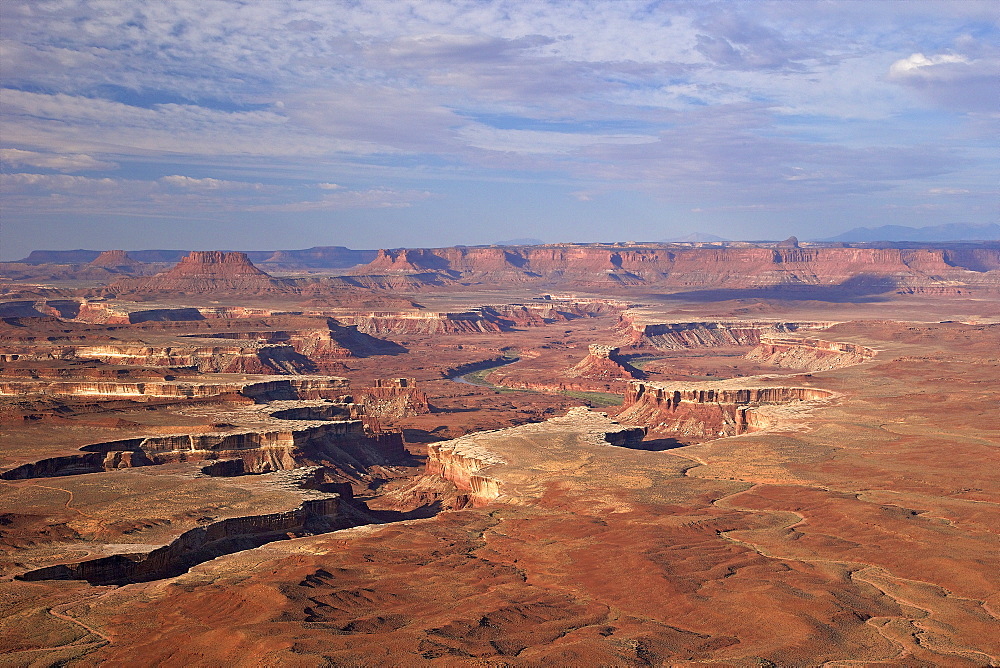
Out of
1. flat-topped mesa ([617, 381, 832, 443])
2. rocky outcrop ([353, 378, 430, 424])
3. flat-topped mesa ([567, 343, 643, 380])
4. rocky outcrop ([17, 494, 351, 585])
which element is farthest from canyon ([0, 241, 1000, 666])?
flat-topped mesa ([567, 343, 643, 380])

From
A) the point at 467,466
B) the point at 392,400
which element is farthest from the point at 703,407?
the point at 392,400

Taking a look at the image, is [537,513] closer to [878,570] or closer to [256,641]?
[878,570]

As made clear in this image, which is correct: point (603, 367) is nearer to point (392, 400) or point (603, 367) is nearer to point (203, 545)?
point (392, 400)

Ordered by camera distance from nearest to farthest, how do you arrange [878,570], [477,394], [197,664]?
[197,664] → [878,570] → [477,394]

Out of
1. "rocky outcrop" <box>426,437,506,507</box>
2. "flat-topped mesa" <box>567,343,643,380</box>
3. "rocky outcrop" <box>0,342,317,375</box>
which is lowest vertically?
"flat-topped mesa" <box>567,343,643,380</box>

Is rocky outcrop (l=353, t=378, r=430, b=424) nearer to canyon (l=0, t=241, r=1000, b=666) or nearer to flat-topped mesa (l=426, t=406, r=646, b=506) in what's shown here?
canyon (l=0, t=241, r=1000, b=666)

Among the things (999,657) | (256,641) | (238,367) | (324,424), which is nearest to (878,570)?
(999,657)
